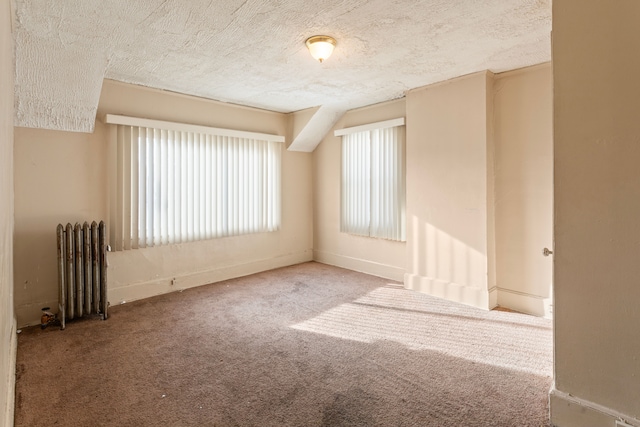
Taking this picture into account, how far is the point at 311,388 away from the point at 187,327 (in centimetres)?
151

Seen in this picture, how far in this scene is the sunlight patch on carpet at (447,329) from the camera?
99.7 inches

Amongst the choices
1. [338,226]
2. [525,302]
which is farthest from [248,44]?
[525,302]

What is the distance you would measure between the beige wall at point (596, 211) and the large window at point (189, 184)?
3.76 metres

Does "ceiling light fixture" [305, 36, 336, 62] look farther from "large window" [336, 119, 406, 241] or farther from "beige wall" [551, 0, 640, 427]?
"large window" [336, 119, 406, 241]

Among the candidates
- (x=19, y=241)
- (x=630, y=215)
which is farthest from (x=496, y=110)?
(x=19, y=241)

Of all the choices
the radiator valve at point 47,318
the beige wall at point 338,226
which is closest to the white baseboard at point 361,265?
the beige wall at point 338,226

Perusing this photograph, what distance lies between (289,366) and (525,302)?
2.54 m

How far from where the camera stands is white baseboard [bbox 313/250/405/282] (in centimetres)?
462

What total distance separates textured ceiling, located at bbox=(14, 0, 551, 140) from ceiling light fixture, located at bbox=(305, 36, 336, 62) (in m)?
0.08

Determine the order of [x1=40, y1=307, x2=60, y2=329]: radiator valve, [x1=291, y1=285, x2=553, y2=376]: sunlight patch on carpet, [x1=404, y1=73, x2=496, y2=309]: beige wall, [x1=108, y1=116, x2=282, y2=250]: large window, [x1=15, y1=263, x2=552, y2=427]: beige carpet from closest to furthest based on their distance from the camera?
1. [x1=15, y1=263, x2=552, y2=427]: beige carpet
2. [x1=291, y1=285, x2=553, y2=376]: sunlight patch on carpet
3. [x1=40, y1=307, x2=60, y2=329]: radiator valve
4. [x1=404, y1=73, x2=496, y2=309]: beige wall
5. [x1=108, y1=116, x2=282, y2=250]: large window

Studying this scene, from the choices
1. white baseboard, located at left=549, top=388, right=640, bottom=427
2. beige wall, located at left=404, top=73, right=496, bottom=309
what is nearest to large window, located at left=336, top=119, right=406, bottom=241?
beige wall, located at left=404, top=73, right=496, bottom=309

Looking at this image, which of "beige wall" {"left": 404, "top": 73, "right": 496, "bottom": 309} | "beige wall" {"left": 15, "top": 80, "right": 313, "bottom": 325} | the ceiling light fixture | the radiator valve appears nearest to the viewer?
the ceiling light fixture

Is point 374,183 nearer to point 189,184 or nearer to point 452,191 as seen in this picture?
point 452,191

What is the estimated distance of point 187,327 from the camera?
3.07m
